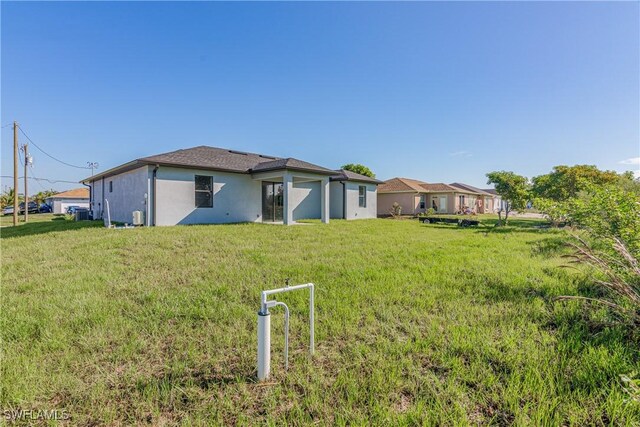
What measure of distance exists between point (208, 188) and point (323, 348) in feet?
41.9

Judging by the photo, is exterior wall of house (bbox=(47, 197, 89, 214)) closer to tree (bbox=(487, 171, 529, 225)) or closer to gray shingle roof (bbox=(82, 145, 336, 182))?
gray shingle roof (bbox=(82, 145, 336, 182))

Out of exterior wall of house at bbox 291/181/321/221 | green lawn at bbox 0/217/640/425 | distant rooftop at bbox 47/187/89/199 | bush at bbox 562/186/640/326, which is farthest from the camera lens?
distant rooftop at bbox 47/187/89/199

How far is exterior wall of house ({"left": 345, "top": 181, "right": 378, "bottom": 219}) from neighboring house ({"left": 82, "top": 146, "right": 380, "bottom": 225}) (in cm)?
137

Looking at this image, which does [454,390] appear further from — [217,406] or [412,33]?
[412,33]

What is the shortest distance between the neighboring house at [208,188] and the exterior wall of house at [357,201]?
1368 mm

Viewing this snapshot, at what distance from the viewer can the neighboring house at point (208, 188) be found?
41.2 feet

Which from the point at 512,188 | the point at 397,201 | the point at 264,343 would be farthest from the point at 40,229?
the point at 397,201

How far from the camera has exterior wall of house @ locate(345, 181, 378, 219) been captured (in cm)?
2025

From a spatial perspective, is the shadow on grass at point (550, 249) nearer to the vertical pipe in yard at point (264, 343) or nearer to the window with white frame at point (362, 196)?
the vertical pipe in yard at point (264, 343)

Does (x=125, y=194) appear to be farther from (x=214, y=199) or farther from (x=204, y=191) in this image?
(x=214, y=199)

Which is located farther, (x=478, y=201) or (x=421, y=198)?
(x=478, y=201)

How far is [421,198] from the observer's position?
31.2m

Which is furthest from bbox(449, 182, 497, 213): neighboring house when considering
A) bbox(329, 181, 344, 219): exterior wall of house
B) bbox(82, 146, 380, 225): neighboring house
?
bbox(82, 146, 380, 225): neighboring house

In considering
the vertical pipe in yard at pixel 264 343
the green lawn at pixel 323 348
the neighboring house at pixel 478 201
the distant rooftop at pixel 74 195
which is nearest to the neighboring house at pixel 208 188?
the green lawn at pixel 323 348
